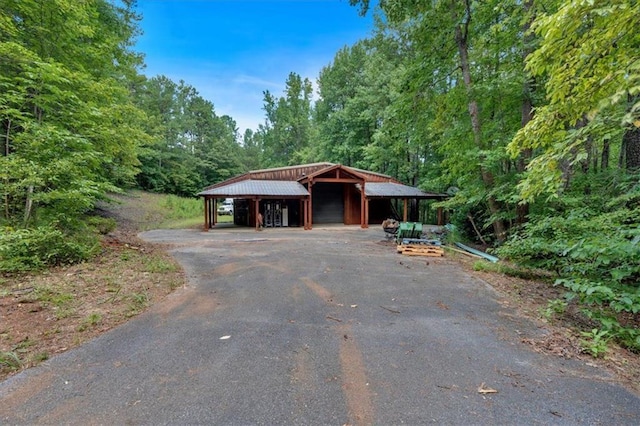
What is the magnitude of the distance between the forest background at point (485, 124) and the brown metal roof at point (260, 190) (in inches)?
201

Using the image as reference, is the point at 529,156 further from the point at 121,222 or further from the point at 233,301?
the point at 121,222

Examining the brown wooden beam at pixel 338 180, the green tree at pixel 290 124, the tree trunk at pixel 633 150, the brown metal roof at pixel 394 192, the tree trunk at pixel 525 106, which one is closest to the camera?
the tree trunk at pixel 633 150

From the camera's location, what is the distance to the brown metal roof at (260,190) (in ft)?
54.7

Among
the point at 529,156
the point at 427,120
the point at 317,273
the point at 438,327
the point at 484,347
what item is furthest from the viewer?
the point at 427,120

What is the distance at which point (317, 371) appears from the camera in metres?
2.74

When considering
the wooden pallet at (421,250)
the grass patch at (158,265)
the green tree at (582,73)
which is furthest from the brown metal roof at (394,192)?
the green tree at (582,73)

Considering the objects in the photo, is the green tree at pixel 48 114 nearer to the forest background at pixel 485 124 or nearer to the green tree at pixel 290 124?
the forest background at pixel 485 124

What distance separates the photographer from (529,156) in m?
8.75

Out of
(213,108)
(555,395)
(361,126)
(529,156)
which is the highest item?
(213,108)

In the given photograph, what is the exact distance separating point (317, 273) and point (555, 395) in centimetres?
466

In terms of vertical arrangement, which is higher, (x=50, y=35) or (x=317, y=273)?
(x=50, y=35)

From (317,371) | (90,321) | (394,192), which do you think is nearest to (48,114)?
(90,321)

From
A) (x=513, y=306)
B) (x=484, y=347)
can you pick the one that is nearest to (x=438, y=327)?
(x=484, y=347)

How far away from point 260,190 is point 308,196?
2.96 m
